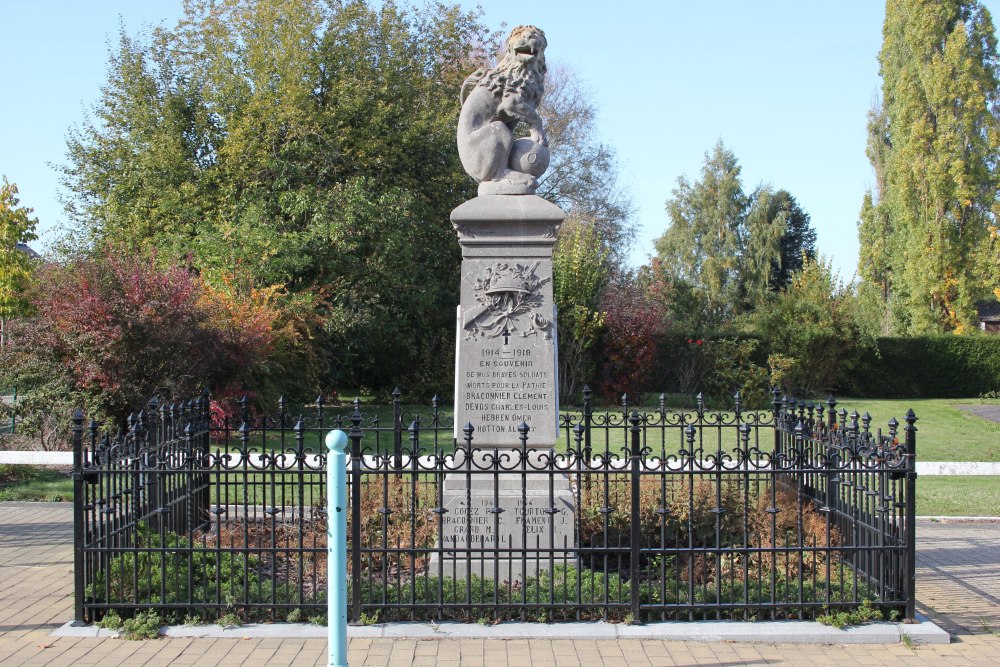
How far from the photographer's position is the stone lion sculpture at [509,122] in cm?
723

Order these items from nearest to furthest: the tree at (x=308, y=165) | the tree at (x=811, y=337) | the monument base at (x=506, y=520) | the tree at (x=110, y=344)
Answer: the monument base at (x=506, y=520) < the tree at (x=110, y=344) < the tree at (x=308, y=165) < the tree at (x=811, y=337)

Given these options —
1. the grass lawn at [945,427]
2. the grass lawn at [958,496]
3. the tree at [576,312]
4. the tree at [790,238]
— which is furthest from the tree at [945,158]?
the grass lawn at [958,496]

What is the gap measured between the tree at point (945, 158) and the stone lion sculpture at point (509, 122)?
3303 cm

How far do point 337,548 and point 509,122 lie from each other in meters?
4.24

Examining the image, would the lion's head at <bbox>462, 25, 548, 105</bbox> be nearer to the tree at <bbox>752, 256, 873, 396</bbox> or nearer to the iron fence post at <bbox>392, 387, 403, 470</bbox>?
the iron fence post at <bbox>392, 387, 403, 470</bbox>

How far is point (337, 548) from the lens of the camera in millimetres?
4266

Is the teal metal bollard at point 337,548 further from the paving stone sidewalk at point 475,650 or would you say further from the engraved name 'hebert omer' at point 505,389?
the engraved name 'hebert omer' at point 505,389

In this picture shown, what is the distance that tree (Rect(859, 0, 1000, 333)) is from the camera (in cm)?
3566

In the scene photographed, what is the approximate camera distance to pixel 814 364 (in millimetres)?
27719

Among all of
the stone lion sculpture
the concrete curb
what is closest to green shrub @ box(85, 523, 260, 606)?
the concrete curb

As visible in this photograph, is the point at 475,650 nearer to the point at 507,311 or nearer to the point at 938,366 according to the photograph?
the point at 507,311

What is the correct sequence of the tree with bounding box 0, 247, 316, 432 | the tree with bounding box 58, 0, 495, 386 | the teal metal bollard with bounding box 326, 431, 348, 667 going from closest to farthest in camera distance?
the teal metal bollard with bounding box 326, 431, 348, 667
the tree with bounding box 0, 247, 316, 432
the tree with bounding box 58, 0, 495, 386

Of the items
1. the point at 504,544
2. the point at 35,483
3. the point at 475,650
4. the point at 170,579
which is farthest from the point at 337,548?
the point at 35,483

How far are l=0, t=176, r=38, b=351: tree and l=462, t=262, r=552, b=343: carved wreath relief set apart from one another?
11582 mm
